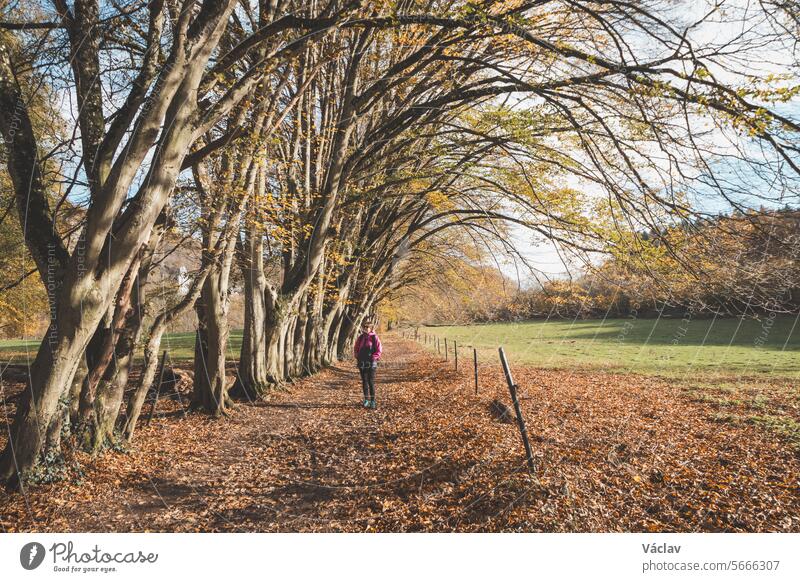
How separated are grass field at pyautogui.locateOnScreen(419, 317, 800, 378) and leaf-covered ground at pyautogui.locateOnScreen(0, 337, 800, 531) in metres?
5.54

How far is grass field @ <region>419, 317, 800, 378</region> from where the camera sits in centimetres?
1559

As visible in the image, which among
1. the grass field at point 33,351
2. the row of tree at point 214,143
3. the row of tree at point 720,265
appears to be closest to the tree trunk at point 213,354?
the row of tree at point 214,143

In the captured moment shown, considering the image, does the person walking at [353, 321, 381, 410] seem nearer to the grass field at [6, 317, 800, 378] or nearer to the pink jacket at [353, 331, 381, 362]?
the pink jacket at [353, 331, 381, 362]

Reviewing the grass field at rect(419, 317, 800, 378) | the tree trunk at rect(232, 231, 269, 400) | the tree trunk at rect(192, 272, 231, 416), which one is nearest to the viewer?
the tree trunk at rect(192, 272, 231, 416)

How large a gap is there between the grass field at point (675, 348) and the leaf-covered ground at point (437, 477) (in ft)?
18.2

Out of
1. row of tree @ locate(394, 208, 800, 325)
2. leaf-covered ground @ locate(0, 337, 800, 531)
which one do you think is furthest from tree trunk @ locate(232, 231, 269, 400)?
row of tree @ locate(394, 208, 800, 325)

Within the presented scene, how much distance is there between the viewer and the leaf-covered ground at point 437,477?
4.00m

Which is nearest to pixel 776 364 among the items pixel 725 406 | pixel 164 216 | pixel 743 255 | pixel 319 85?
pixel 725 406

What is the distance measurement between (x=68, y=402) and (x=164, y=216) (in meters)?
3.22

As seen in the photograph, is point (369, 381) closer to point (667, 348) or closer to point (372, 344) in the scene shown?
point (372, 344)

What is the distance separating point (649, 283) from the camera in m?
6.74

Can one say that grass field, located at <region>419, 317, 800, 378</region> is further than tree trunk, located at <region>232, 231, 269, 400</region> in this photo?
Yes

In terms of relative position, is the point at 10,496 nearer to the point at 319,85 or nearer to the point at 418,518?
the point at 418,518

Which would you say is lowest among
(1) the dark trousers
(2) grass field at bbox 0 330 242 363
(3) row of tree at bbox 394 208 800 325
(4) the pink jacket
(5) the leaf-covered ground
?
(2) grass field at bbox 0 330 242 363
